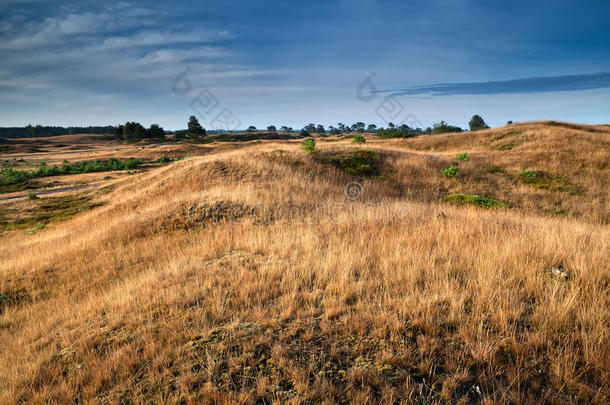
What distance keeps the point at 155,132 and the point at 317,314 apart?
114 m

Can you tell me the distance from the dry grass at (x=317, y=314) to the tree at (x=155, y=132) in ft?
344

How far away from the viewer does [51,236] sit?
482 inches

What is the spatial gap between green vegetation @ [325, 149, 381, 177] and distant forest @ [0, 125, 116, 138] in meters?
181

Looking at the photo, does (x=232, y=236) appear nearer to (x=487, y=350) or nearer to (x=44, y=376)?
(x=44, y=376)

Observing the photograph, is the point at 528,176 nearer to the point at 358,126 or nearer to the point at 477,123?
the point at 477,123

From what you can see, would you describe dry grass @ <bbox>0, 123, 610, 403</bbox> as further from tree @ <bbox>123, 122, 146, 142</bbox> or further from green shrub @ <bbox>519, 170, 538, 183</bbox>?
tree @ <bbox>123, 122, 146, 142</bbox>

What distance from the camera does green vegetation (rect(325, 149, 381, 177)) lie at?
16.6m

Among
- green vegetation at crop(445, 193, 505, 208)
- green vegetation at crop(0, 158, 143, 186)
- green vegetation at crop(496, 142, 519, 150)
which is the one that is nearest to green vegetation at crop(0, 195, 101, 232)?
green vegetation at crop(0, 158, 143, 186)

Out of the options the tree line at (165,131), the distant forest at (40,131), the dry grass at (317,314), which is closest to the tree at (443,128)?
the tree line at (165,131)

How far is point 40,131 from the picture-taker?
166 m

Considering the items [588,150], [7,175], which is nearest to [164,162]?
[7,175]

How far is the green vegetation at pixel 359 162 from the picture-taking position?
16.6 meters

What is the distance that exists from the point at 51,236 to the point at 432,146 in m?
36.6

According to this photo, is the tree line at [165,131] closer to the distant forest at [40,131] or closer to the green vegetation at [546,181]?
the distant forest at [40,131]
